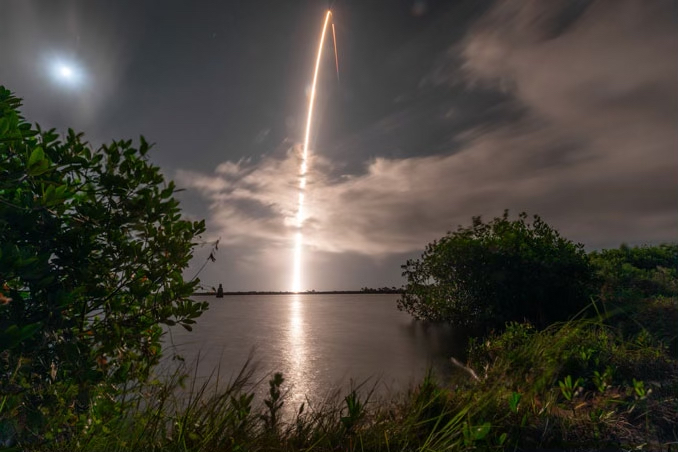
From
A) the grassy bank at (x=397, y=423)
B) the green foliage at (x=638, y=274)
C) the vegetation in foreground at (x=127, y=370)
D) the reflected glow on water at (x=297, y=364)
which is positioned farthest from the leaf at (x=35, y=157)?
the green foliage at (x=638, y=274)

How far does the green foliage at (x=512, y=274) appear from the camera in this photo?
1630 centimetres

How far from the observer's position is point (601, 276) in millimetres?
17141

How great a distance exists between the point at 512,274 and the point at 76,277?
16658mm

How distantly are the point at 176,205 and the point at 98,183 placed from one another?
0.66 meters

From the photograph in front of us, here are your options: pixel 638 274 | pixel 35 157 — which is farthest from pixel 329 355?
pixel 35 157

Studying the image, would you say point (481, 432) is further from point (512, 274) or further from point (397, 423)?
point (512, 274)

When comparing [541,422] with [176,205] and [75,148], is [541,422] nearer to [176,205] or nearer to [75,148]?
[176,205]

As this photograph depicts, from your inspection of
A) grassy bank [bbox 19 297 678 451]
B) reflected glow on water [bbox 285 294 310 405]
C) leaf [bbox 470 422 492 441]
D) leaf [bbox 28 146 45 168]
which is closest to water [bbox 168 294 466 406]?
reflected glow on water [bbox 285 294 310 405]

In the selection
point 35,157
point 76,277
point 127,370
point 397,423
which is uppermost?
point 35,157

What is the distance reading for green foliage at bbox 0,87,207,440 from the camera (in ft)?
9.01

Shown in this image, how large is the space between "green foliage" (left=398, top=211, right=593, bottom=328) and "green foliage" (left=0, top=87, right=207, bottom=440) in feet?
51.4

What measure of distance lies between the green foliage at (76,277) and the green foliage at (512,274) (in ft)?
51.4

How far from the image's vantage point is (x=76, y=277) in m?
3.22

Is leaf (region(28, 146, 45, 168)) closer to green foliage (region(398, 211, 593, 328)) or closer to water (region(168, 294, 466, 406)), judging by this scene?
water (region(168, 294, 466, 406))
